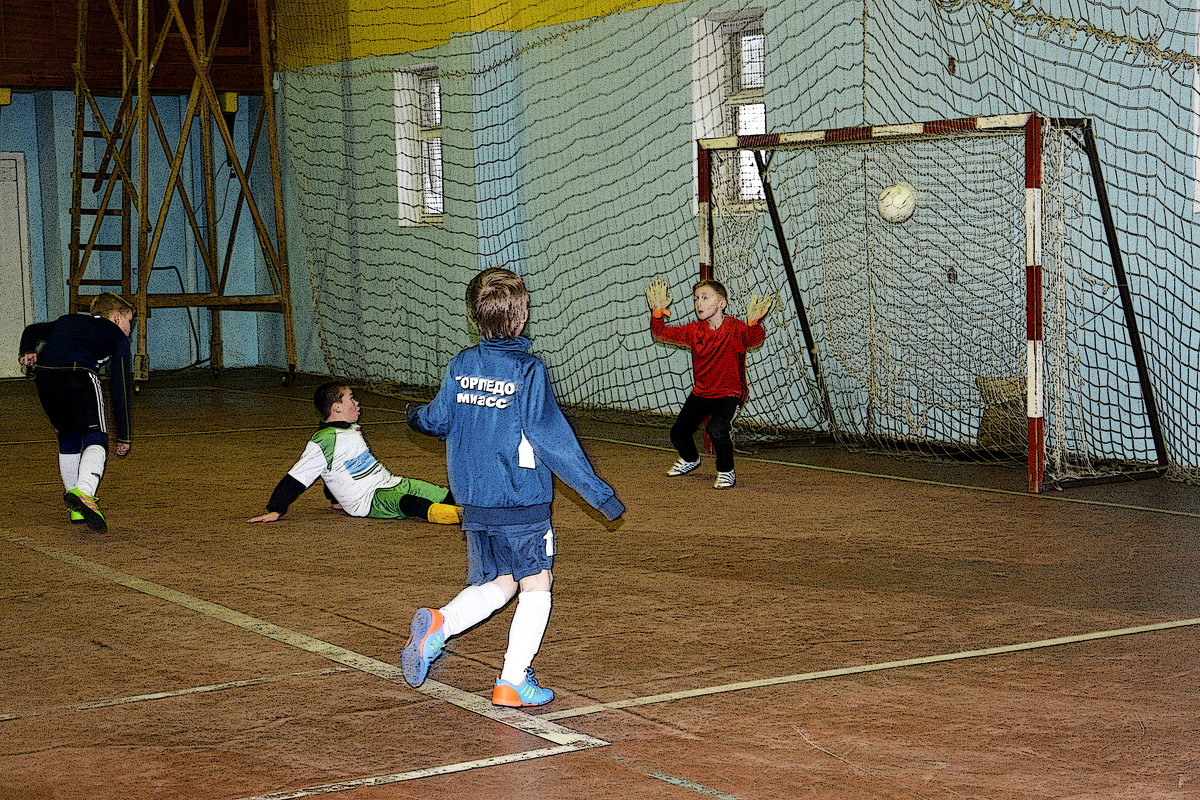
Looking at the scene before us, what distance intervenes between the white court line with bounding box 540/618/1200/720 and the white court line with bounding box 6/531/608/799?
14 cm

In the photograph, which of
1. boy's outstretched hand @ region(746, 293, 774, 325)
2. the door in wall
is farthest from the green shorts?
the door in wall

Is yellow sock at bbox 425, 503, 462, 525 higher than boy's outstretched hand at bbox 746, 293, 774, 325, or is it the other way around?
boy's outstretched hand at bbox 746, 293, 774, 325

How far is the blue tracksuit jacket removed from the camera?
499cm

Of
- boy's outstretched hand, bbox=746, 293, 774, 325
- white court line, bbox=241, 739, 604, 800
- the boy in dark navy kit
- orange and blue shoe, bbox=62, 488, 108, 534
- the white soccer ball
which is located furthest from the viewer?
the white soccer ball

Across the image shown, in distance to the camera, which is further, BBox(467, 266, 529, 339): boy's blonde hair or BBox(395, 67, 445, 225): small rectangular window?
BBox(395, 67, 445, 225): small rectangular window

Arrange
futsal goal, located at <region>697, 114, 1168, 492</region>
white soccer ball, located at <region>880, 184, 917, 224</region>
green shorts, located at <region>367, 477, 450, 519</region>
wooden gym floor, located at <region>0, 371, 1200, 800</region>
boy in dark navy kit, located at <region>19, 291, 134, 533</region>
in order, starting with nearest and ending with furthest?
wooden gym floor, located at <region>0, 371, 1200, 800</region> → boy in dark navy kit, located at <region>19, 291, 134, 533</region> → green shorts, located at <region>367, 477, 450, 519</region> → futsal goal, located at <region>697, 114, 1168, 492</region> → white soccer ball, located at <region>880, 184, 917, 224</region>

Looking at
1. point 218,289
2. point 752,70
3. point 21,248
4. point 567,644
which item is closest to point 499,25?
point 752,70

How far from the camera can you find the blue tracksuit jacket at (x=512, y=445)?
196 inches

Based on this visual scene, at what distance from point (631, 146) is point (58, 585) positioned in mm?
7945

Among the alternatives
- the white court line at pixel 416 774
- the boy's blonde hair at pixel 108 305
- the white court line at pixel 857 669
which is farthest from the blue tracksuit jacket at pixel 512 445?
the boy's blonde hair at pixel 108 305

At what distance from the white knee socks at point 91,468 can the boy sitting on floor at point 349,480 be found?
91 centimetres

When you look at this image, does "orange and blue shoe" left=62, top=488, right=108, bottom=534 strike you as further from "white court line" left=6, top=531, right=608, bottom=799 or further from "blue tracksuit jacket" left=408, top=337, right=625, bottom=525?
"blue tracksuit jacket" left=408, top=337, right=625, bottom=525

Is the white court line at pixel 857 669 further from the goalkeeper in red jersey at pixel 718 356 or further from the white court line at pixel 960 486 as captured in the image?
the goalkeeper in red jersey at pixel 718 356

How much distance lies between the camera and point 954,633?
6023 mm
